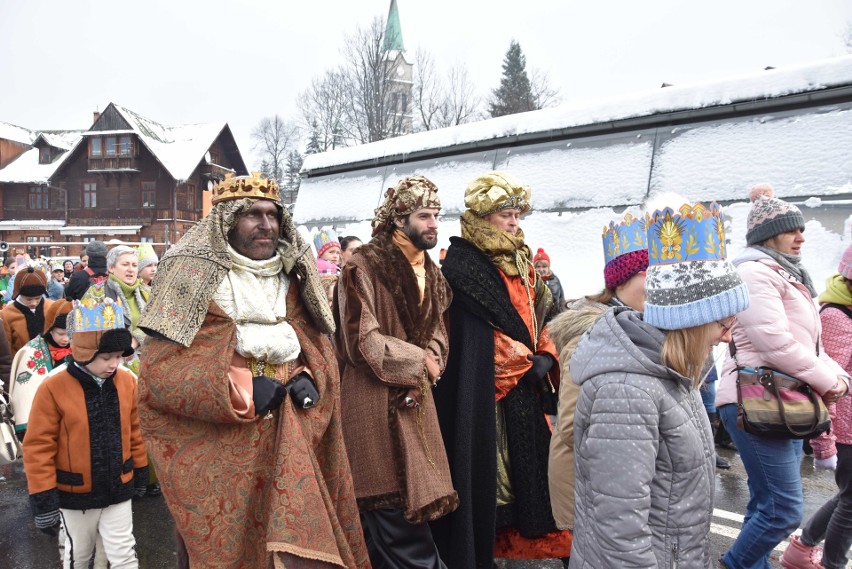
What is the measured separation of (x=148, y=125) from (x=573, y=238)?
37.5 meters

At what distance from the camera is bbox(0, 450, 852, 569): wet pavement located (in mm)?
4008

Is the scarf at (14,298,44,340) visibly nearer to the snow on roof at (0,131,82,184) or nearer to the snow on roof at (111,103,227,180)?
the snow on roof at (111,103,227,180)

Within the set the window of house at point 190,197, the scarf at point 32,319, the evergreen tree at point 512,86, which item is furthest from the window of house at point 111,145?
the scarf at point 32,319

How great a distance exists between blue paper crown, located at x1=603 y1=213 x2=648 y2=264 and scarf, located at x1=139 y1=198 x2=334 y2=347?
132cm

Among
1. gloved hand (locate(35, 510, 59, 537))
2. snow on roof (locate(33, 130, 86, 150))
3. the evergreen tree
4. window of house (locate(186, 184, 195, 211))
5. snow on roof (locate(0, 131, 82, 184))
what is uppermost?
the evergreen tree

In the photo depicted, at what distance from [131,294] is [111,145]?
123 feet

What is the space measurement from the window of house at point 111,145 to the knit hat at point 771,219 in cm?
4090

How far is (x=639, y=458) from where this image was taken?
1.80 m

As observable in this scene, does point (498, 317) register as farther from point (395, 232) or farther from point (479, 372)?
point (395, 232)

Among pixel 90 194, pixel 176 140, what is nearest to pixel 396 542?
pixel 176 140

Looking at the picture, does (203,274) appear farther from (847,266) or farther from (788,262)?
(847,266)

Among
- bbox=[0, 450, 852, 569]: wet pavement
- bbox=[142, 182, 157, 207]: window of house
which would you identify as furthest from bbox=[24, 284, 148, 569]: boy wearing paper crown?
bbox=[142, 182, 157, 207]: window of house

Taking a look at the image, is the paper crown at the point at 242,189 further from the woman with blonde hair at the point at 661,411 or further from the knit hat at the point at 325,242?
the knit hat at the point at 325,242

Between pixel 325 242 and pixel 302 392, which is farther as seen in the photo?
pixel 325 242
